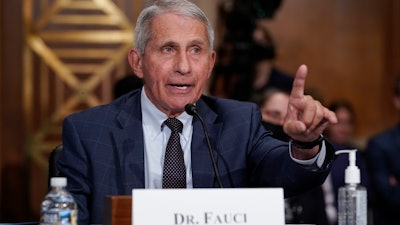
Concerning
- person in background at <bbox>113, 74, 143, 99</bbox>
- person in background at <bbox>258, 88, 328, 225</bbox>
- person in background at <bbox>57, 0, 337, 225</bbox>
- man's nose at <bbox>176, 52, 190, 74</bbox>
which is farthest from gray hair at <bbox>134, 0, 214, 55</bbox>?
person in background at <bbox>113, 74, 143, 99</bbox>

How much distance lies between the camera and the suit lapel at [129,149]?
296cm

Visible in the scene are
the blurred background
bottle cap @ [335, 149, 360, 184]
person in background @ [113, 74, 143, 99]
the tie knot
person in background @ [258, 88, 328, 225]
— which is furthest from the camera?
the blurred background

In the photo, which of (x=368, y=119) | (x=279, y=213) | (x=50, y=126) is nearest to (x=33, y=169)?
(x=50, y=126)

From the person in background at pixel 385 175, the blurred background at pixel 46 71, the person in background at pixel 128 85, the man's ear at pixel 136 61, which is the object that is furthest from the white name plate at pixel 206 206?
the blurred background at pixel 46 71

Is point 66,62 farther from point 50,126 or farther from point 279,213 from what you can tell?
point 279,213

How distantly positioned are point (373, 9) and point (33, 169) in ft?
10.0

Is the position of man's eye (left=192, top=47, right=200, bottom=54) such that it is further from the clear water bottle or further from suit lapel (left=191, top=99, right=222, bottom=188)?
the clear water bottle

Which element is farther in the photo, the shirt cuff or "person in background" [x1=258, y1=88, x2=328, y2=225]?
"person in background" [x1=258, y1=88, x2=328, y2=225]

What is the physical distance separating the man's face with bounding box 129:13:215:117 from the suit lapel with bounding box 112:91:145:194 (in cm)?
12

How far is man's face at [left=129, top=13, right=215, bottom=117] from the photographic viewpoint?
2990 mm

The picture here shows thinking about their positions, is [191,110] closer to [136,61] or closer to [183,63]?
[183,63]

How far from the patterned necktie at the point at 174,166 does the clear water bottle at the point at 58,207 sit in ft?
1.92

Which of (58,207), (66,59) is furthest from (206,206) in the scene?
(66,59)

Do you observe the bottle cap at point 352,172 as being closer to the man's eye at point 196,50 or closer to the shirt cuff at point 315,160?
the shirt cuff at point 315,160
